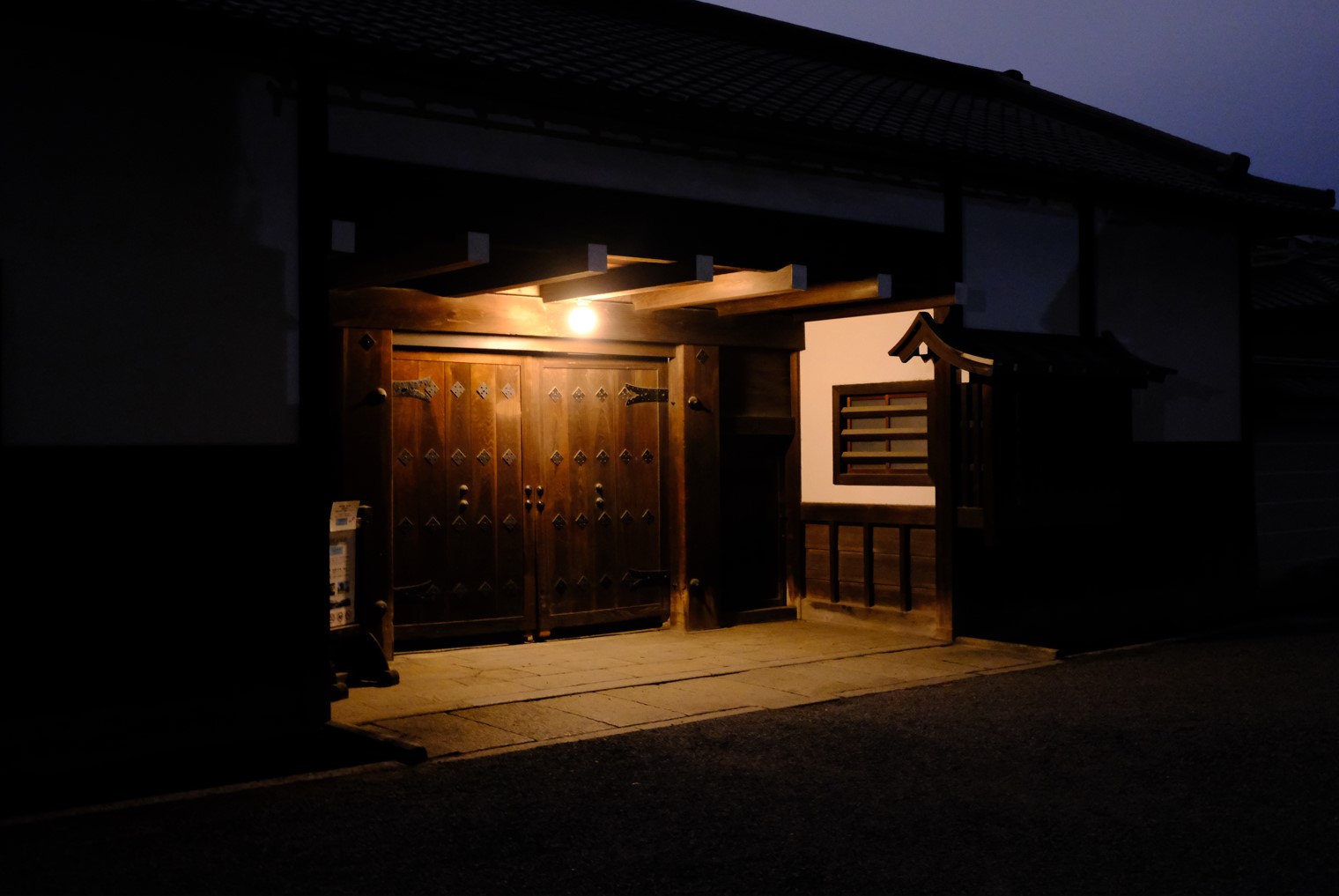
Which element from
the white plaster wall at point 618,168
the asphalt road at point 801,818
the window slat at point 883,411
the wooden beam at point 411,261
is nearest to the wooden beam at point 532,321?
the wooden beam at point 411,261

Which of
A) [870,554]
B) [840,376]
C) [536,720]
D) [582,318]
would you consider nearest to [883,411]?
[840,376]

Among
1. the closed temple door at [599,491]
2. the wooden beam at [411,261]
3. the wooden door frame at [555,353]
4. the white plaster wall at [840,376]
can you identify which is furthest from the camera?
the white plaster wall at [840,376]

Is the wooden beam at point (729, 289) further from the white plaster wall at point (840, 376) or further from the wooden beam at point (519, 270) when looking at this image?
the white plaster wall at point (840, 376)

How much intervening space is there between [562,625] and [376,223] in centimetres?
401

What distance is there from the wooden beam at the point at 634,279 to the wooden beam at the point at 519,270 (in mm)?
289

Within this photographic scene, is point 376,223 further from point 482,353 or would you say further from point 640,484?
point 640,484

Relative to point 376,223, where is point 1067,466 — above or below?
below

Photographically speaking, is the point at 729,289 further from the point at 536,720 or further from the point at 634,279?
the point at 536,720

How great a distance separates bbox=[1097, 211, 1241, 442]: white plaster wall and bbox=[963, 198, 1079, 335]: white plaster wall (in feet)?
1.37

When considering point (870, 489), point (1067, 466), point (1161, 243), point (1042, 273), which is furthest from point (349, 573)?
point (1161, 243)

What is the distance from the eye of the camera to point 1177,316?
39.8ft

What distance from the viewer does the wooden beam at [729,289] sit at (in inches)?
342

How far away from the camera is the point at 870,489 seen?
1112 cm

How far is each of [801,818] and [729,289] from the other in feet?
16.2
